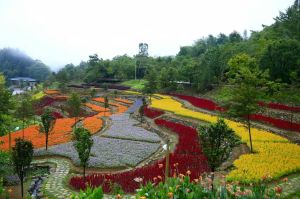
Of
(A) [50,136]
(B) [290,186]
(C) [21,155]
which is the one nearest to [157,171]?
(B) [290,186]

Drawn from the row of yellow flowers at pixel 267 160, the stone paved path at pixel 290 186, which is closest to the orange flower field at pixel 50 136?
the row of yellow flowers at pixel 267 160

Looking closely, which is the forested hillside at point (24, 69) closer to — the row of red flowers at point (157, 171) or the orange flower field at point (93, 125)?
the orange flower field at point (93, 125)

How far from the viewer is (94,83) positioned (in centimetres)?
10094

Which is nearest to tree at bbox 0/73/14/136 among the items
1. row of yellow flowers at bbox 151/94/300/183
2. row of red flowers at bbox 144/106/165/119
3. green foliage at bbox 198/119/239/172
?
green foliage at bbox 198/119/239/172

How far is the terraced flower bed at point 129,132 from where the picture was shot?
1258 inches

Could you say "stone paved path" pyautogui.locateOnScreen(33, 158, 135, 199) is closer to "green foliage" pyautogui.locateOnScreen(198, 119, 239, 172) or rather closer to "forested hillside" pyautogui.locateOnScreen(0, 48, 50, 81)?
"green foliage" pyautogui.locateOnScreen(198, 119, 239, 172)

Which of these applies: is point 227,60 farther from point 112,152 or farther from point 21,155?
point 21,155

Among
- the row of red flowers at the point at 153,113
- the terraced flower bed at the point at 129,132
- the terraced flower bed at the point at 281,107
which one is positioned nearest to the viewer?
the terraced flower bed at the point at 129,132

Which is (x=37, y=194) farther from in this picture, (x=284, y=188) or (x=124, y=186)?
(x=284, y=188)

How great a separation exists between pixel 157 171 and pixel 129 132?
14678 millimetres

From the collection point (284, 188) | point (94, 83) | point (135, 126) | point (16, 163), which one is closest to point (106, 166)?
point (16, 163)

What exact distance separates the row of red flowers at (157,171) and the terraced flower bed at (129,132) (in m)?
3.34

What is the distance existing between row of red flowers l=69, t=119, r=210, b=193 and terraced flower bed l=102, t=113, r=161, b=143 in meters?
3.34

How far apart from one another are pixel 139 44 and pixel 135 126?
311 feet
